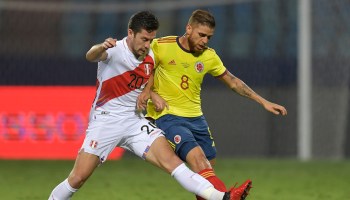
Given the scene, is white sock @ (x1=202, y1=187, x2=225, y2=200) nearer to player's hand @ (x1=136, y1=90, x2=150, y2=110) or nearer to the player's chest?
player's hand @ (x1=136, y1=90, x2=150, y2=110)

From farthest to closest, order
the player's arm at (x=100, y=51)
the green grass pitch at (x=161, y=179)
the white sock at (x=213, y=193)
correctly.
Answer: the green grass pitch at (x=161, y=179), the white sock at (x=213, y=193), the player's arm at (x=100, y=51)

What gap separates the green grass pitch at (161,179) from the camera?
9.41 m

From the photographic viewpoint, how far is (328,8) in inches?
591

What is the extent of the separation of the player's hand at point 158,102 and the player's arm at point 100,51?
0.58m

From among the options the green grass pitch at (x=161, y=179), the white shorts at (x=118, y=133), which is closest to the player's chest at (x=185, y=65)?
the white shorts at (x=118, y=133)

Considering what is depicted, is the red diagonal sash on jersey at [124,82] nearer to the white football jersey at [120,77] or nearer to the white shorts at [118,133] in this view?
the white football jersey at [120,77]

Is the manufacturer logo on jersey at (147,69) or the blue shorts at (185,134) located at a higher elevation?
the manufacturer logo on jersey at (147,69)

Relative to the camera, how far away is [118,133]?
7.02m

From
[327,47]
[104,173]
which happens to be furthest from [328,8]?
[104,173]

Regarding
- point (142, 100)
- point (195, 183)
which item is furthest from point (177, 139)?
point (195, 183)

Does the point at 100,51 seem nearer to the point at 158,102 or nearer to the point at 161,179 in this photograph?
the point at 158,102

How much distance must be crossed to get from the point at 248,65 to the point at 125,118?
921 centimetres

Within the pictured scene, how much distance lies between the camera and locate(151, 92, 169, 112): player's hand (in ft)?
23.1

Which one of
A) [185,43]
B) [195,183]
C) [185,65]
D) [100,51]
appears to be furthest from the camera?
[185,43]
